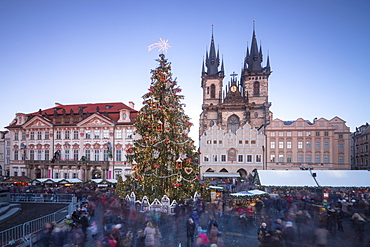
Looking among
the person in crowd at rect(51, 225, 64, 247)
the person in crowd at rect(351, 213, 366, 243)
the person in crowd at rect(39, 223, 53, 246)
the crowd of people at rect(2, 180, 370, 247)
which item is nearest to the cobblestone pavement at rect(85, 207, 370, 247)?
the crowd of people at rect(2, 180, 370, 247)

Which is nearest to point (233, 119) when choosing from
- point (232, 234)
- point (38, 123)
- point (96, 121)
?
point (96, 121)

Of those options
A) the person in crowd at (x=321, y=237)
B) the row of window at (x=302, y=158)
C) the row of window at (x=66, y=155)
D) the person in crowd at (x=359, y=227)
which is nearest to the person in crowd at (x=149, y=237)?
the person in crowd at (x=321, y=237)

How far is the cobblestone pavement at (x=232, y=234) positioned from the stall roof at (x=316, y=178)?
7.55 m

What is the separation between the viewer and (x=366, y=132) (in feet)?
154

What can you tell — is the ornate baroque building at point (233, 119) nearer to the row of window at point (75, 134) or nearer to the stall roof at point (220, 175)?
the stall roof at point (220, 175)

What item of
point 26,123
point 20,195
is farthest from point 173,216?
point 26,123

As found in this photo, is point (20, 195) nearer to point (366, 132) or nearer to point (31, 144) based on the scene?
point (31, 144)

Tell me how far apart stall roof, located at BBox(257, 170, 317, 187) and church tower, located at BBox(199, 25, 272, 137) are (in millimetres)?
28322

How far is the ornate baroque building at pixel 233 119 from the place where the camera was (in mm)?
41281

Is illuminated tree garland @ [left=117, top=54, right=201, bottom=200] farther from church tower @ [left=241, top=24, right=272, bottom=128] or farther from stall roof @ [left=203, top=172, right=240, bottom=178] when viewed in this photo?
church tower @ [left=241, top=24, right=272, bottom=128]

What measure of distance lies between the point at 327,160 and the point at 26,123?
47578 mm

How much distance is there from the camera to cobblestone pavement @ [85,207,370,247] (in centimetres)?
1159

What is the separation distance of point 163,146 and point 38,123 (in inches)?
1265

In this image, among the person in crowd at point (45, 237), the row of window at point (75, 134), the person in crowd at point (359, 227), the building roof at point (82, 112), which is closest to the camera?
the person in crowd at point (45, 237)
